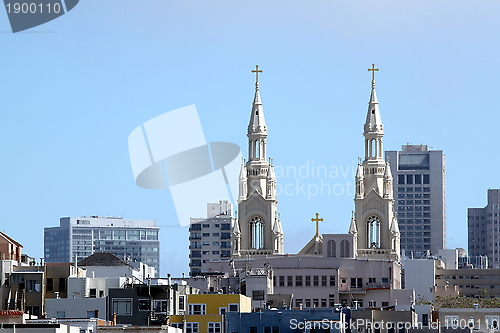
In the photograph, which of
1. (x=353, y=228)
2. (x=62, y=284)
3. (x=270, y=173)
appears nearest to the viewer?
(x=62, y=284)

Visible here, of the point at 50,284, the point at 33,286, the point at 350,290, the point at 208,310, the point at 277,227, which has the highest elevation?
the point at 277,227

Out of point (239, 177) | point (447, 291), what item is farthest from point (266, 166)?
point (447, 291)

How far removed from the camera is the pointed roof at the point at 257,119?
543ft

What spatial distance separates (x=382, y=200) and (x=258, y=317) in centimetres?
8299

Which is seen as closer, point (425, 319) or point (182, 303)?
point (182, 303)

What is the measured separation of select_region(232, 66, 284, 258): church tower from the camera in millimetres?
165250

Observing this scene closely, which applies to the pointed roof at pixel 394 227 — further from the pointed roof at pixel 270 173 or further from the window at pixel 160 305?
the window at pixel 160 305

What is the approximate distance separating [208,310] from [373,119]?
78.8m

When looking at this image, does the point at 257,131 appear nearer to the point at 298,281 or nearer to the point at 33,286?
the point at 298,281

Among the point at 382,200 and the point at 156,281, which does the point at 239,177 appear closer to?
the point at 382,200

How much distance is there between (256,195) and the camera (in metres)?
166

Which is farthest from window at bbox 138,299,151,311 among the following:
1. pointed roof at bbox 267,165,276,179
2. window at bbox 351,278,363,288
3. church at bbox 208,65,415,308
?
pointed roof at bbox 267,165,276,179

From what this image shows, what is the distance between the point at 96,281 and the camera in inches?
3745

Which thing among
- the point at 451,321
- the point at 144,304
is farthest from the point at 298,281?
the point at 144,304
